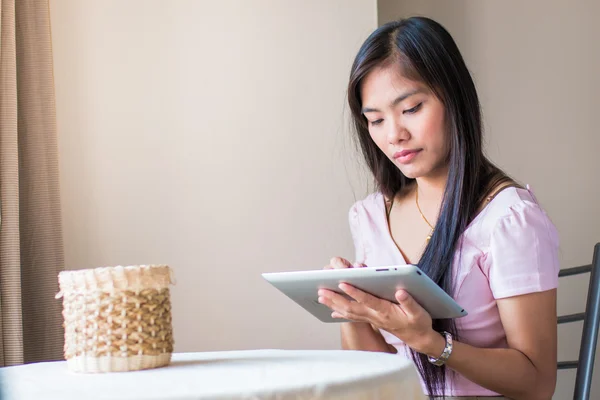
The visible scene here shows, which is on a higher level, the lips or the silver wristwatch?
the lips

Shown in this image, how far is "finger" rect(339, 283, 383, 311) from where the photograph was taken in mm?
1259

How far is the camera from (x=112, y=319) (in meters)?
0.99

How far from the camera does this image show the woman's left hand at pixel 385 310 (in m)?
1.28

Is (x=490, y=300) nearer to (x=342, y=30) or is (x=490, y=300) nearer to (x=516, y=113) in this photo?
(x=342, y=30)

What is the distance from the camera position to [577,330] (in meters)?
2.97

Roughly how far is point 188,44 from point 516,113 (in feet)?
4.64

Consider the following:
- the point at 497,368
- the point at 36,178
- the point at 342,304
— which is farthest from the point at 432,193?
the point at 36,178

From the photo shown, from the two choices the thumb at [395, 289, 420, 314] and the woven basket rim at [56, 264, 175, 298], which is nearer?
the woven basket rim at [56, 264, 175, 298]

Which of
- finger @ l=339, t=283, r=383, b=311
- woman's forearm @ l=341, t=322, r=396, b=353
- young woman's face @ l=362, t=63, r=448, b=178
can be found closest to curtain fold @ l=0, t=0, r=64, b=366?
woman's forearm @ l=341, t=322, r=396, b=353

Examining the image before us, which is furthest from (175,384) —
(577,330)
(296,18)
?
(577,330)

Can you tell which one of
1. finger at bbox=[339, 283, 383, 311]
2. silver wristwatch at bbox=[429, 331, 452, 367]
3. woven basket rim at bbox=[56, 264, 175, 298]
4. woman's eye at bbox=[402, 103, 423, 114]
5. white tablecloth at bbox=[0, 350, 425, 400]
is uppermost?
woman's eye at bbox=[402, 103, 423, 114]

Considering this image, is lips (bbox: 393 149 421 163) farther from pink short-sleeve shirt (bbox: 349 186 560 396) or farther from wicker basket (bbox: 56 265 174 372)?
wicker basket (bbox: 56 265 174 372)

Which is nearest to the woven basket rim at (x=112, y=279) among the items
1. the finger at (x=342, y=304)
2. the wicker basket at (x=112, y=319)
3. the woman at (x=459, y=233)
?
the wicker basket at (x=112, y=319)

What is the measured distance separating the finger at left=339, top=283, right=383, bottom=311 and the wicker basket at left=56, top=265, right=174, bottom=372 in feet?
1.13
